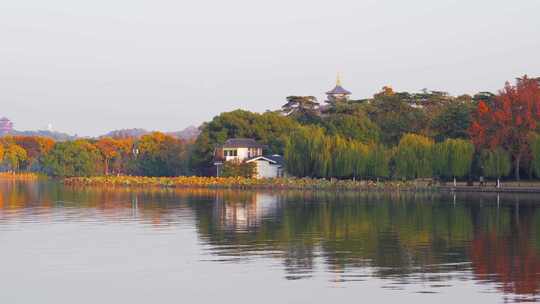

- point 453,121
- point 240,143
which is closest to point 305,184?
point 453,121

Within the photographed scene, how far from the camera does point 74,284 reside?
65.0 ft

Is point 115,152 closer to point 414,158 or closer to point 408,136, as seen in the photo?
point 408,136

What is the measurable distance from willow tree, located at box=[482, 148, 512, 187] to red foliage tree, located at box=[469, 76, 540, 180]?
993 millimetres

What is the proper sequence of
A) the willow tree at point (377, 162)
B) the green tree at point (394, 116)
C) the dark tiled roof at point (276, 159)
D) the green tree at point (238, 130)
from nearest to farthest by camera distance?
1. the willow tree at point (377, 162)
2. the green tree at point (394, 116)
3. the dark tiled roof at point (276, 159)
4. the green tree at point (238, 130)

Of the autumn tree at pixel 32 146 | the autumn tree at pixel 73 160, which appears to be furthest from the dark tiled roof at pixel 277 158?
the autumn tree at pixel 32 146

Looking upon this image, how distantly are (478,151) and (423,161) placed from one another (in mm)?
4435

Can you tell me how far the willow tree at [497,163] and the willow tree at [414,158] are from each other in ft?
16.6

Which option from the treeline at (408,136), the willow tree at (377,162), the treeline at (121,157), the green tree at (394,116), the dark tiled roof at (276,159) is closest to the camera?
the treeline at (408,136)

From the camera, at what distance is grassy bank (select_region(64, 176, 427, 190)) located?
241ft

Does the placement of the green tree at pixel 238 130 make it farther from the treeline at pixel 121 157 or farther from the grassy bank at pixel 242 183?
the treeline at pixel 121 157

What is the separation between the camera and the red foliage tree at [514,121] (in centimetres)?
6794

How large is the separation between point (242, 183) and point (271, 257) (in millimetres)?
59262

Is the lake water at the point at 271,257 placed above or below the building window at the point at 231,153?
below

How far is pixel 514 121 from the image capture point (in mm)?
68750
